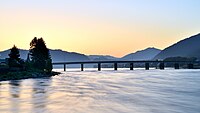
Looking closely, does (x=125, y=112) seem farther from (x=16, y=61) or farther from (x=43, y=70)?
(x=43, y=70)

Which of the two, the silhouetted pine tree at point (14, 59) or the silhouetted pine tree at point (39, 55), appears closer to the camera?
the silhouetted pine tree at point (14, 59)

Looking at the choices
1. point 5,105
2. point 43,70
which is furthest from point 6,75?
point 5,105

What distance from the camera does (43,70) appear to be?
488 feet

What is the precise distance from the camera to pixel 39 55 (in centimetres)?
14662

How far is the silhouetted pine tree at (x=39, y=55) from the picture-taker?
5792 inches

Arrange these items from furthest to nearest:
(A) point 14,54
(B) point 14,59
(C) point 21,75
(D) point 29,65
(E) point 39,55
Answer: (E) point 39,55
(D) point 29,65
(A) point 14,54
(B) point 14,59
(C) point 21,75

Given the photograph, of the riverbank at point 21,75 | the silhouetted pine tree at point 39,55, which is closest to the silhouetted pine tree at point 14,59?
the riverbank at point 21,75

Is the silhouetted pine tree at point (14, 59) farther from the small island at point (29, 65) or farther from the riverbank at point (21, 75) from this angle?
the riverbank at point (21, 75)

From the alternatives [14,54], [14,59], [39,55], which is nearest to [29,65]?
[39,55]

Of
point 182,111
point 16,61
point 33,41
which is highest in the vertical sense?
point 33,41

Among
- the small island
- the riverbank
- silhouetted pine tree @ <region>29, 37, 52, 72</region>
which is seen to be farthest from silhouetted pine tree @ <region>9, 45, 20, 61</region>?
silhouetted pine tree @ <region>29, 37, 52, 72</region>

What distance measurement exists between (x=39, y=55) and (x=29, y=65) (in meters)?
7.79

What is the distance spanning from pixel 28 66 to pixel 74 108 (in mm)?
101778

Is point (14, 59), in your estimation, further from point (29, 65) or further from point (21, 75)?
point (21, 75)
